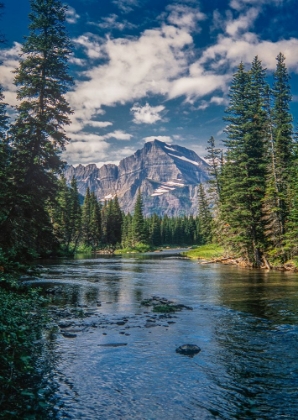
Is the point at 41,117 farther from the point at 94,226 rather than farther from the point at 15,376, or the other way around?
the point at 94,226

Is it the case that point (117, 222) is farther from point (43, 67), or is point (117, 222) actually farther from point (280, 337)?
point (280, 337)

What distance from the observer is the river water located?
6.90 metres

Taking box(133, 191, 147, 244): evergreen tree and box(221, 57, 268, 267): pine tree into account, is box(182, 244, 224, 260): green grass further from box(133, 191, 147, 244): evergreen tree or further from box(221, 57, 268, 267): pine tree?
box(133, 191, 147, 244): evergreen tree

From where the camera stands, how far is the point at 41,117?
22.4m

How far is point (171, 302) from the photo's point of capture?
1856 centimetres

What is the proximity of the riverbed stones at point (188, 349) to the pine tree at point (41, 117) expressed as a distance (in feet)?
40.7

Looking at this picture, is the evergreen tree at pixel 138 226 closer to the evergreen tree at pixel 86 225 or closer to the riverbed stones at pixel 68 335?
the evergreen tree at pixel 86 225

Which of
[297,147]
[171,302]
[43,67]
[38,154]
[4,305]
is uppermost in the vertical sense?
[43,67]

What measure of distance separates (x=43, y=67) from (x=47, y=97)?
2.00 m

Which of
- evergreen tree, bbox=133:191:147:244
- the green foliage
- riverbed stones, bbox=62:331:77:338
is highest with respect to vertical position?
evergreen tree, bbox=133:191:147:244

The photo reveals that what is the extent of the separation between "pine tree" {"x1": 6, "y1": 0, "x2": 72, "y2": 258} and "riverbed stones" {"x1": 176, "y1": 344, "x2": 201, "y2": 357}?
40.7 feet

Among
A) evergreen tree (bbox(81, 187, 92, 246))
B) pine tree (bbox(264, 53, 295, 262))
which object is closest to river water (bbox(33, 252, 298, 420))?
pine tree (bbox(264, 53, 295, 262))

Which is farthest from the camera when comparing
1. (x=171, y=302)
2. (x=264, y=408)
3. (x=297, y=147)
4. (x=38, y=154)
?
(x=297, y=147)

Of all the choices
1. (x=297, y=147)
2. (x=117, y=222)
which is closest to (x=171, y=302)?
(x=297, y=147)
